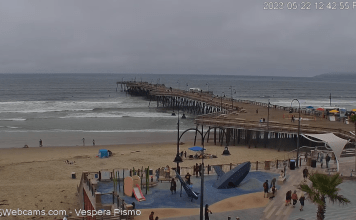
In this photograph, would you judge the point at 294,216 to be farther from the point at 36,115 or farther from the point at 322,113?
the point at 36,115

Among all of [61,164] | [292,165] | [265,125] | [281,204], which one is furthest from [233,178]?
[265,125]

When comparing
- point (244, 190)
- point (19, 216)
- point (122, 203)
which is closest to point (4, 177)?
point (19, 216)

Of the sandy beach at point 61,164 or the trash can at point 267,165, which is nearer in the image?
the sandy beach at point 61,164

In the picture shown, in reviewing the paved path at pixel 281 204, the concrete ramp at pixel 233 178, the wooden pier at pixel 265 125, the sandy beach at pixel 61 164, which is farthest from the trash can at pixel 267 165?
the wooden pier at pixel 265 125

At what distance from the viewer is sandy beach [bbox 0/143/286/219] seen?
20.4 meters

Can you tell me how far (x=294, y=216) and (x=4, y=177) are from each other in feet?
63.5

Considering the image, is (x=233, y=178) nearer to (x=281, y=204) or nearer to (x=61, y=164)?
(x=281, y=204)

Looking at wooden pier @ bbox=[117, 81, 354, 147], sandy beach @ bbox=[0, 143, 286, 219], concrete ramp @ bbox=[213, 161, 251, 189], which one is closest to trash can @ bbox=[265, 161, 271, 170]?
concrete ramp @ bbox=[213, 161, 251, 189]

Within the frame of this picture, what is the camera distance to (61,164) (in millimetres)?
28688

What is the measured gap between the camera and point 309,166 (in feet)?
74.4

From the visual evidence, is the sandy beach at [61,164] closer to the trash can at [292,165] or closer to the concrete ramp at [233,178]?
the concrete ramp at [233,178]

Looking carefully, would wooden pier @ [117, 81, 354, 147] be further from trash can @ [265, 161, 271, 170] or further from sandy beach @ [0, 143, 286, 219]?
trash can @ [265, 161, 271, 170]

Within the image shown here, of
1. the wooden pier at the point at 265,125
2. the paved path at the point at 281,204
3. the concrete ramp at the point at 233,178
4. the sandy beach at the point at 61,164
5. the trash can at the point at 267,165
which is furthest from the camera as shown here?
the wooden pier at the point at 265,125

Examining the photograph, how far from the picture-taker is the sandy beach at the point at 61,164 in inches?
802
